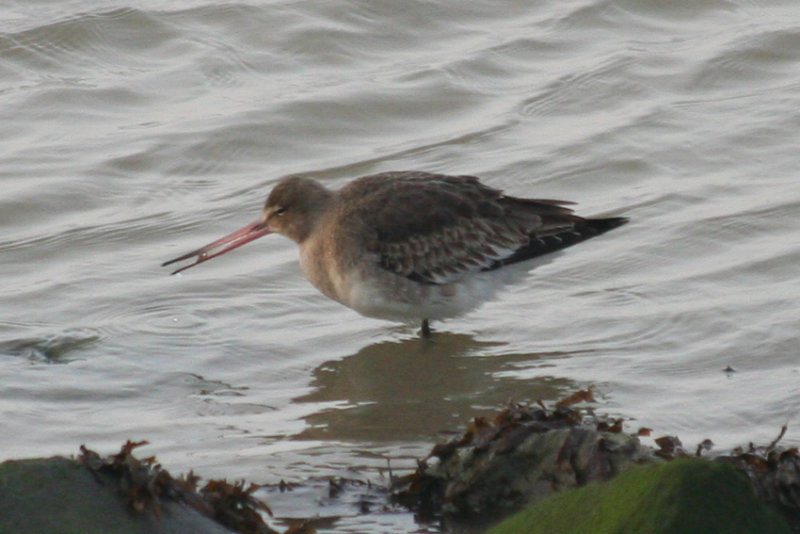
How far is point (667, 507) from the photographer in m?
3.46

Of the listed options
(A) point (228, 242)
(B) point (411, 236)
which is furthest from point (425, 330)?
(A) point (228, 242)

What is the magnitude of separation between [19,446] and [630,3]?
793 cm

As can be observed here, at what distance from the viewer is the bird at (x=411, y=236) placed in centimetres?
725

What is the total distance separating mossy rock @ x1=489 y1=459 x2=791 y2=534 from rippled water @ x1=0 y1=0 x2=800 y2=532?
93 cm

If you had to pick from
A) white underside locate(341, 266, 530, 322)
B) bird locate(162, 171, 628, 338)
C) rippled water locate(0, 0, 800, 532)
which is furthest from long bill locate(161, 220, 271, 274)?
white underside locate(341, 266, 530, 322)

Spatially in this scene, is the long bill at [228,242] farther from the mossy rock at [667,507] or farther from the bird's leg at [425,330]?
the mossy rock at [667,507]

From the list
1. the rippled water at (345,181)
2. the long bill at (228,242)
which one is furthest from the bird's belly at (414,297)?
the long bill at (228,242)

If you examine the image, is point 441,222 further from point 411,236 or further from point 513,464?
point 513,464

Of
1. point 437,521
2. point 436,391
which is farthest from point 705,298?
point 437,521

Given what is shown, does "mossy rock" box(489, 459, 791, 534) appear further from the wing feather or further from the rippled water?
the wing feather

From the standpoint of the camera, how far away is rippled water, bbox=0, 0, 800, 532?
5.89 meters

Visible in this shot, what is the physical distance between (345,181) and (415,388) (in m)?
2.94

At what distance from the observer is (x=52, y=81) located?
10.2 m

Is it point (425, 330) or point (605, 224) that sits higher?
point (605, 224)
